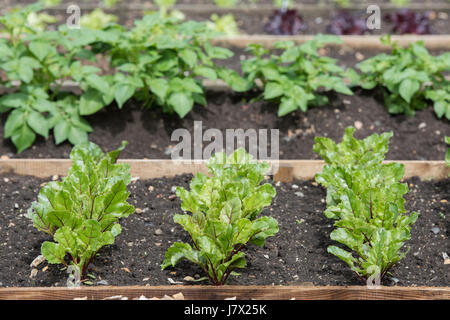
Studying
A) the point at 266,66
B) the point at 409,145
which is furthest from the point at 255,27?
the point at 409,145

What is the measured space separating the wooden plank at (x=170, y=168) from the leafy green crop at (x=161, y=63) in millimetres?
453

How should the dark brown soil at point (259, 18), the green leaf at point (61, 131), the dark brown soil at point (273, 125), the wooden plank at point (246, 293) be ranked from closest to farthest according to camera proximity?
the wooden plank at point (246, 293)
the green leaf at point (61, 131)
the dark brown soil at point (273, 125)
the dark brown soil at point (259, 18)

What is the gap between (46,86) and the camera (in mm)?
4074

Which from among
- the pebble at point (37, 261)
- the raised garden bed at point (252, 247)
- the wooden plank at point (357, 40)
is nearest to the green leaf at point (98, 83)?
the raised garden bed at point (252, 247)

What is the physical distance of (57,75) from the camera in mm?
3986

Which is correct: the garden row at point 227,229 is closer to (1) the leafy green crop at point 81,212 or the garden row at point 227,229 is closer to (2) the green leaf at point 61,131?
Result: (1) the leafy green crop at point 81,212

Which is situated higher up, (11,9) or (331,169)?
(11,9)

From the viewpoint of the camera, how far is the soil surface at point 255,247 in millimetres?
2773

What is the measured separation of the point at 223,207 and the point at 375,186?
2.55 ft

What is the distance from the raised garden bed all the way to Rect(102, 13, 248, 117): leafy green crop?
1.95 feet

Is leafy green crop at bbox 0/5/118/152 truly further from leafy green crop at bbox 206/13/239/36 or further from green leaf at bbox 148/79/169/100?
leafy green crop at bbox 206/13/239/36

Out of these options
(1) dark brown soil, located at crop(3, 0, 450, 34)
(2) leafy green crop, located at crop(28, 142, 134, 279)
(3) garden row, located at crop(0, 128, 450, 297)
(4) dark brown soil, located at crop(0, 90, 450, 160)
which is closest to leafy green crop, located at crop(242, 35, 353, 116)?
(4) dark brown soil, located at crop(0, 90, 450, 160)

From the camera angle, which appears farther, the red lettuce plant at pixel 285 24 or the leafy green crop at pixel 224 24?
the red lettuce plant at pixel 285 24
